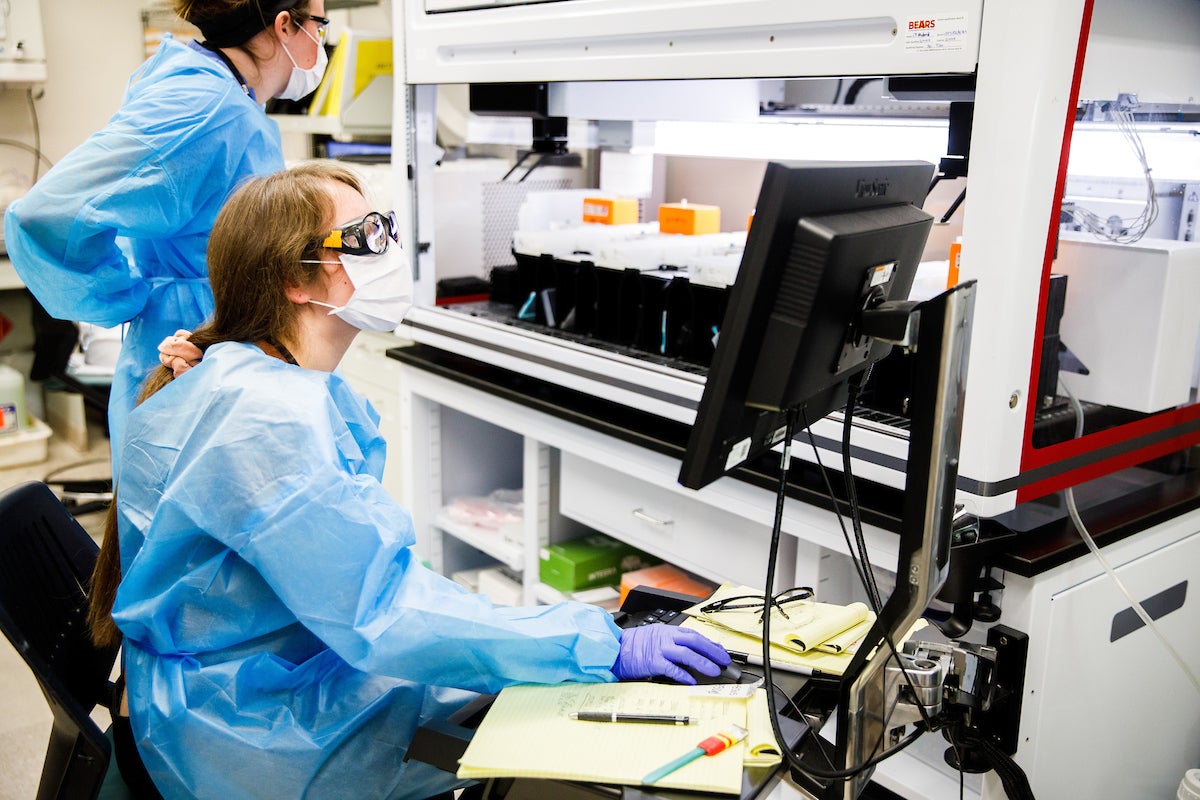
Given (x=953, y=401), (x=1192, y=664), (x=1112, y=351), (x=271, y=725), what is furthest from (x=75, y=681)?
(x=1192, y=664)

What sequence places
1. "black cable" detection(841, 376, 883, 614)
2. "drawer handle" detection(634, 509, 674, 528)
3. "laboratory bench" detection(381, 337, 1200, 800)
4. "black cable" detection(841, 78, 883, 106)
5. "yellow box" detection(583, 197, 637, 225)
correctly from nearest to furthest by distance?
1. "black cable" detection(841, 376, 883, 614)
2. "laboratory bench" detection(381, 337, 1200, 800)
3. "drawer handle" detection(634, 509, 674, 528)
4. "black cable" detection(841, 78, 883, 106)
5. "yellow box" detection(583, 197, 637, 225)

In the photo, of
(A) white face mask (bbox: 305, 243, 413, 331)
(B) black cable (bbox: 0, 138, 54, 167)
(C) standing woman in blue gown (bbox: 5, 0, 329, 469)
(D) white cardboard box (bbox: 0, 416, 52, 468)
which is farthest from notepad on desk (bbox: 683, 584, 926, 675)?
(B) black cable (bbox: 0, 138, 54, 167)

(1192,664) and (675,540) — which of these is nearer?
(1192,664)

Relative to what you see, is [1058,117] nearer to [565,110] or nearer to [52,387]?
[565,110]

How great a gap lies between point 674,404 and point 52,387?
3.71m

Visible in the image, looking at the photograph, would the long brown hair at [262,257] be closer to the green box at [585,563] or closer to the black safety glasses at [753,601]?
the black safety glasses at [753,601]

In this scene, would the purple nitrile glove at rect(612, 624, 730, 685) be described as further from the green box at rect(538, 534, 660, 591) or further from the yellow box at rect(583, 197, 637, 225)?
the yellow box at rect(583, 197, 637, 225)

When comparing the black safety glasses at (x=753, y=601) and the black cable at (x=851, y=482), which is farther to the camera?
the black safety glasses at (x=753, y=601)

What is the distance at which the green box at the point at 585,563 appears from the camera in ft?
7.34

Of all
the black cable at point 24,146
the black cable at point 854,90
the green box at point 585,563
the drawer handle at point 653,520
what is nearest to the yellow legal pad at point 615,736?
the drawer handle at point 653,520

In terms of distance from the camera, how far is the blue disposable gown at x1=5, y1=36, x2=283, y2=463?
178 centimetres

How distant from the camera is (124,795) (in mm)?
1304

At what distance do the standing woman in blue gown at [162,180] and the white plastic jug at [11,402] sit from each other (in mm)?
2282

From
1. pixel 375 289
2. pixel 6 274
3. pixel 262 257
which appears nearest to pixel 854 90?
Answer: pixel 375 289
